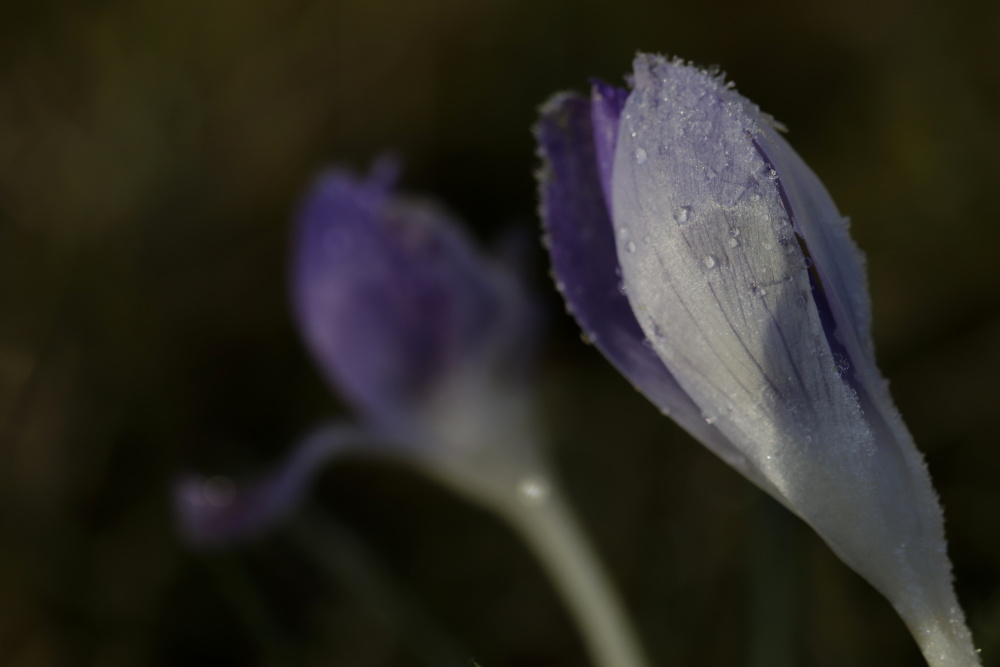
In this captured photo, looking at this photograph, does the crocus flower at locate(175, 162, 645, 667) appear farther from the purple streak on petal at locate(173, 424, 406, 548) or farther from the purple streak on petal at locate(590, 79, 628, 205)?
the purple streak on petal at locate(590, 79, 628, 205)

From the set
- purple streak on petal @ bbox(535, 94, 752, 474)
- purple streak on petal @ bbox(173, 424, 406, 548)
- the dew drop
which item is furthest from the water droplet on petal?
the dew drop

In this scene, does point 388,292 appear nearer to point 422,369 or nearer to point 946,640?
point 422,369

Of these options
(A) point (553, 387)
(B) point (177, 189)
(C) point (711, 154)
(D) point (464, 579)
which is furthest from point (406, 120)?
(C) point (711, 154)

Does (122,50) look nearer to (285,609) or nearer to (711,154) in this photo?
(285,609)

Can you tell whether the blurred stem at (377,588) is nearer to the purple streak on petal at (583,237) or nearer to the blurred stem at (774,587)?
the blurred stem at (774,587)

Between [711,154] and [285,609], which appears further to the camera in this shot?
[285,609]

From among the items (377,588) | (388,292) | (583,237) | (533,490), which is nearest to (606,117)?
(583,237)
